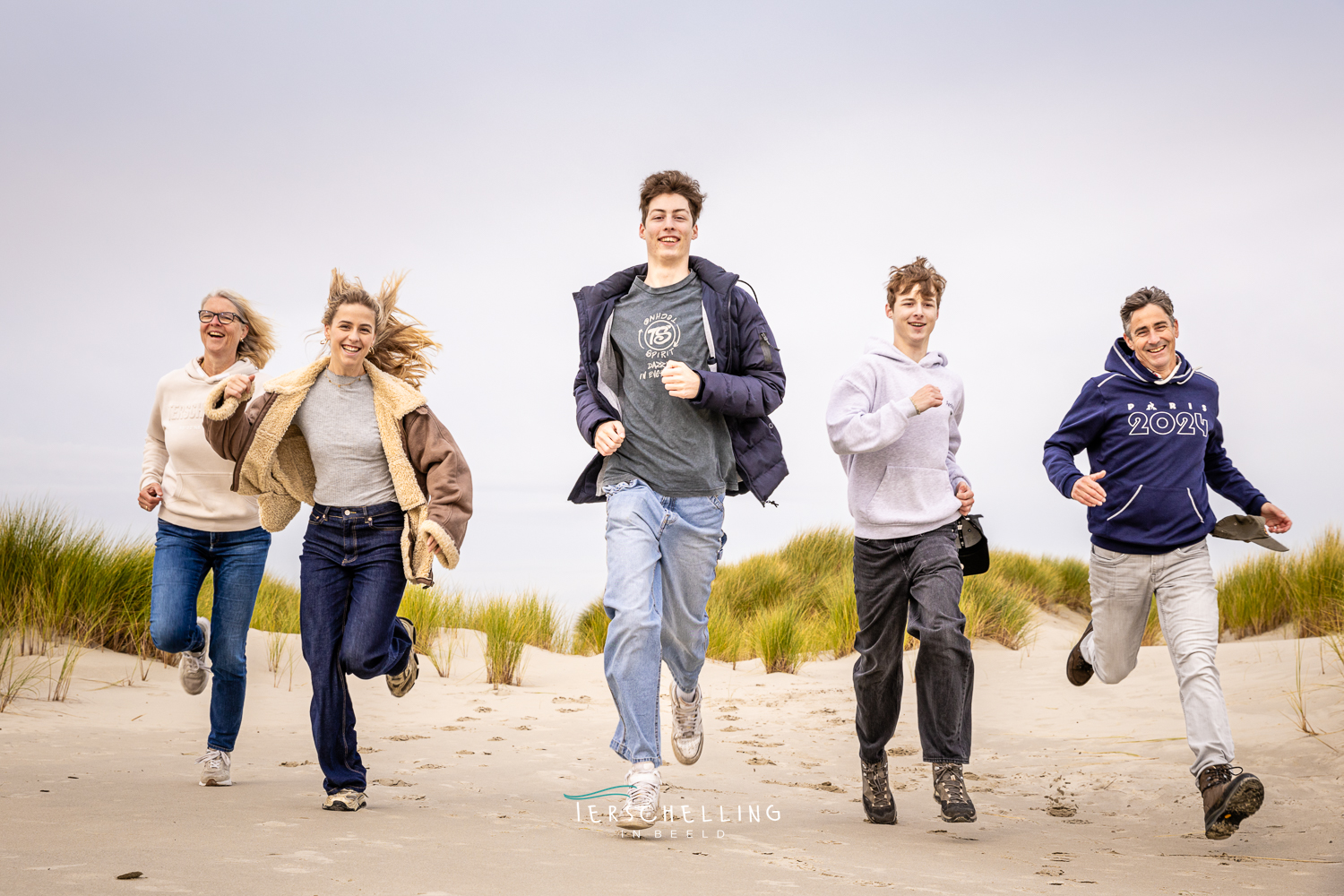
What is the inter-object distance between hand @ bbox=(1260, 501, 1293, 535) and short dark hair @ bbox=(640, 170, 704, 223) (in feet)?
10.9

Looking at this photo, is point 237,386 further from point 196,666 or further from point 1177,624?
point 1177,624

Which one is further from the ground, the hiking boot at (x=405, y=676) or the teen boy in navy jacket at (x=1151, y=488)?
the teen boy in navy jacket at (x=1151, y=488)

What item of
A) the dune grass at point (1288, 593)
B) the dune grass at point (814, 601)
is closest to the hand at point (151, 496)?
the dune grass at point (814, 601)

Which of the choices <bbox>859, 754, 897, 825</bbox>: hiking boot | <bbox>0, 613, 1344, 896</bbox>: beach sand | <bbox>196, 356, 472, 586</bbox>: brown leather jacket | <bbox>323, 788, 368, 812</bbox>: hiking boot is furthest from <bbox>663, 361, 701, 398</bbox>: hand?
<bbox>323, 788, 368, 812</bbox>: hiking boot

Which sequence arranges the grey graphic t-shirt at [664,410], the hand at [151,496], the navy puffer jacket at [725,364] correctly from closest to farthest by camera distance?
the grey graphic t-shirt at [664,410] < the navy puffer jacket at [725,364] < the hand at [151,496]

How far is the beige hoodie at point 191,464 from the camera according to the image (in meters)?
5.52

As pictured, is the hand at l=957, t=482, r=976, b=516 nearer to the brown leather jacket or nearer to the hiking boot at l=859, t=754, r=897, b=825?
the hiking boot at l=859, t=754, r=897, b=825

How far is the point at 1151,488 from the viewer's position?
17.4 feet

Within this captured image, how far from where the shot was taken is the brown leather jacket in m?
4.71

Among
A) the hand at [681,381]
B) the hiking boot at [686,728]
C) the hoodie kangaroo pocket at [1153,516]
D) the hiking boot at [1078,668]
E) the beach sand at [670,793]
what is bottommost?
the beach sand at [670,793]

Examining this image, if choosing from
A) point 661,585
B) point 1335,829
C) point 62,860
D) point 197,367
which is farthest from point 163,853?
point 1335,829

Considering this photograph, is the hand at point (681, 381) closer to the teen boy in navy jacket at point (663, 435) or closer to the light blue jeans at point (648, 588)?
the teen boy in navy jacket at point (663, 435)

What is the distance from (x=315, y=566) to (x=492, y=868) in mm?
1679

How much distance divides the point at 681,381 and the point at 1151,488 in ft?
8.33
